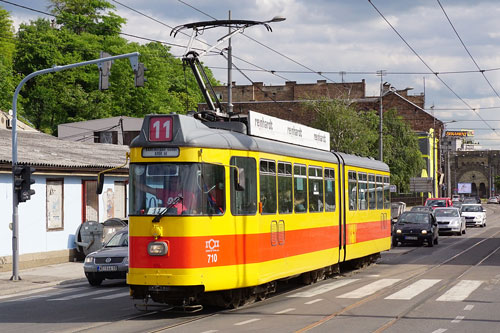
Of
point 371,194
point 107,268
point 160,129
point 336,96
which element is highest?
point 336,96

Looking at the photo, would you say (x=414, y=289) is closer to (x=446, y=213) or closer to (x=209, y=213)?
(x=209, y=213)

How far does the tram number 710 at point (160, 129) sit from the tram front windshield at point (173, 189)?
441mm

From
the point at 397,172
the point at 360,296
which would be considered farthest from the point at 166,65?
the point at 360,296

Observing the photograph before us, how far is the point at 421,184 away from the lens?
7012 cm

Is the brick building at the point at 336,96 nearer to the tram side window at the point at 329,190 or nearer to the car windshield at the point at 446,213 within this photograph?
the car windshield at the point at 446,213

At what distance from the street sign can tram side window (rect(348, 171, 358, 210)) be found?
49.7 m

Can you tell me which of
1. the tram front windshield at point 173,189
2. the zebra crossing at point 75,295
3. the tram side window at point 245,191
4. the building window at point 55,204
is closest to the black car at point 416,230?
the building window at point 55,204

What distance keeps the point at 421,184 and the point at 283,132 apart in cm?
5537

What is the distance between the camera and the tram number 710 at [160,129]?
13.2 meters

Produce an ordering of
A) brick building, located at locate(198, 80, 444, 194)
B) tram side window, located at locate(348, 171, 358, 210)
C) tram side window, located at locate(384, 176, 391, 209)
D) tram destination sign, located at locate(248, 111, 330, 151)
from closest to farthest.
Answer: tram destination sign, located at locate(248, 111, 330, 151) < tram side window, located at locate(348, 171, 358, 210) < tram side window, located at locate(384, 176, 391, 209) < brick building, located at locate(198, 80, 444, 194)

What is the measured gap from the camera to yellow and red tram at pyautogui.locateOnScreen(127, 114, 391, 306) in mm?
12930

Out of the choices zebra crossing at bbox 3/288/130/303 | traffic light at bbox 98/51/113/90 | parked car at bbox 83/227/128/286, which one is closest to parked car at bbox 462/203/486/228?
traffic light at bbox 98/51/113/90


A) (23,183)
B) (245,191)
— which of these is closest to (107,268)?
(23,183)

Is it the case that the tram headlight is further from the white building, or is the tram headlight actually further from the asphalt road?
the white building
